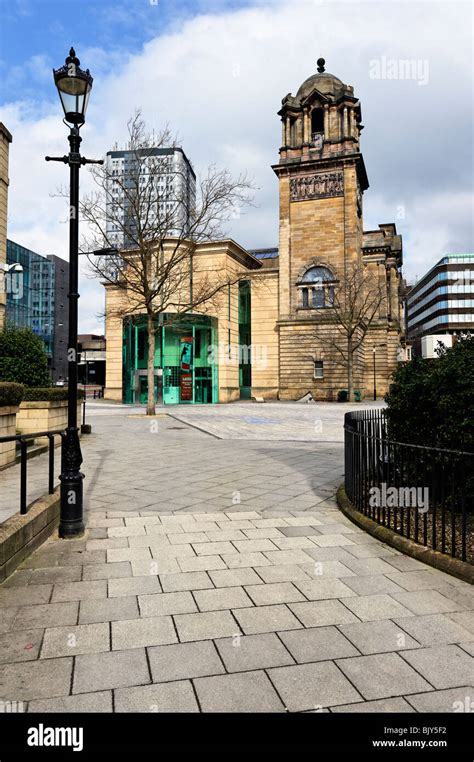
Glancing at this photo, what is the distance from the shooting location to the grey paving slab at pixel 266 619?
3227mm

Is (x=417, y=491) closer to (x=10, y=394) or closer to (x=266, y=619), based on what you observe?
(x=266, y=619)

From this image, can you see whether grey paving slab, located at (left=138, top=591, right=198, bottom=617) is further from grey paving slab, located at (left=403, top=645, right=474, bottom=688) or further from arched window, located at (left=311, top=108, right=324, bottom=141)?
arched window, located at (left=311, top=108, right=324, bottom=141)

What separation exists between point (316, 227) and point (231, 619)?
1574 inches

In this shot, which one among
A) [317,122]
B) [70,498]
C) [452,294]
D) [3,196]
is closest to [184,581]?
[70,498]

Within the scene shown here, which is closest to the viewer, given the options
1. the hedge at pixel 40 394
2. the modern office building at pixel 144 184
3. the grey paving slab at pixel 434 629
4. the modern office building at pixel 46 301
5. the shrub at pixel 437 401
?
the grey paving slab at pixel 434 629

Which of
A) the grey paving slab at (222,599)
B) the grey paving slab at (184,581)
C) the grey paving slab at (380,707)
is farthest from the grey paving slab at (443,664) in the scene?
the grey paving slab at (184,581)

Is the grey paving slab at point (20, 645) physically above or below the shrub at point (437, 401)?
below

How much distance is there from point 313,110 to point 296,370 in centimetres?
2199

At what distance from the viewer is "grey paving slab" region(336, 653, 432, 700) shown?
2553 mm

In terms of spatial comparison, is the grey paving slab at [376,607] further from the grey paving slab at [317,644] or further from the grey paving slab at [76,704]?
the grey paving slab at [76,704]

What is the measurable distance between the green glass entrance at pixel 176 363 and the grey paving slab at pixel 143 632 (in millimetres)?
33197

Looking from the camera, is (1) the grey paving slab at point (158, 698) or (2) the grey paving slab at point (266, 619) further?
(2) the grey paving slab at point (266, 619)

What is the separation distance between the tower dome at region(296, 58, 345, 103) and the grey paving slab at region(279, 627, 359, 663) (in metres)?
46.0
